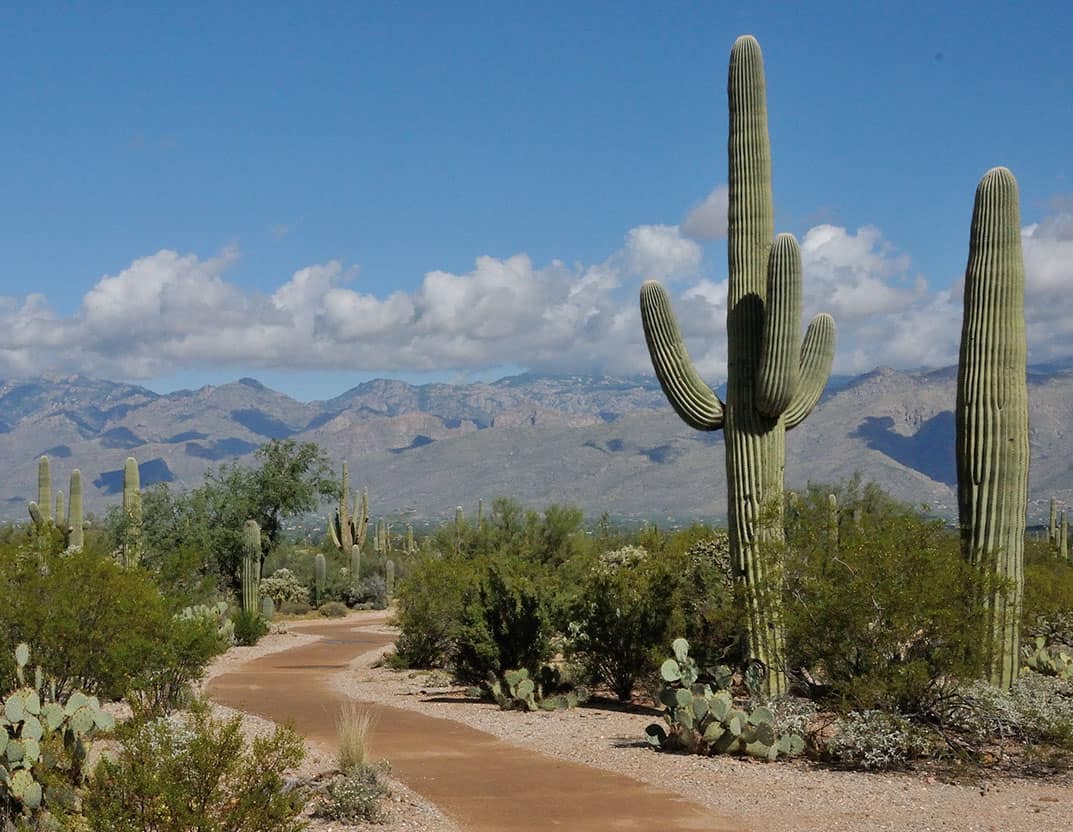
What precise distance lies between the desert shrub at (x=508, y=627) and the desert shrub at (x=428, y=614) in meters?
3.62

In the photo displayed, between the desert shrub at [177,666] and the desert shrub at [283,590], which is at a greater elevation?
the desert shrub at [177,666]

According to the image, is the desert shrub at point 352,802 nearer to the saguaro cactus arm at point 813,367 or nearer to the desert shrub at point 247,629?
the saguaro cactus arm at point 813,367

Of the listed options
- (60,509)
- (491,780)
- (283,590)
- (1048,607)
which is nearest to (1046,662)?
(1048,607)

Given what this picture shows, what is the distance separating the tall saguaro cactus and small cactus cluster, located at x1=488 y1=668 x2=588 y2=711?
3168 millimetres

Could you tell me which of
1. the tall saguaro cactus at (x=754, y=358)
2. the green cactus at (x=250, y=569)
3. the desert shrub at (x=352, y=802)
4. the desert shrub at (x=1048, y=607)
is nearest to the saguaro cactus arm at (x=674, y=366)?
the tall saguaro cactus at (x=754, y=358)

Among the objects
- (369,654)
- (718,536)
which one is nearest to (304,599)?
(369,654)

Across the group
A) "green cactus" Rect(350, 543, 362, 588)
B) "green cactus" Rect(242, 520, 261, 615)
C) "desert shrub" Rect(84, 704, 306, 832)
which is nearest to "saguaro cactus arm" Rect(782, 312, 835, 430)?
"desert shrub" Rect(84, 704, 306, 832)

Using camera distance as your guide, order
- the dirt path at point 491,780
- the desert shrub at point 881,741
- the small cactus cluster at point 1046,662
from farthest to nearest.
→ 1. the small cactus cluster at point 1046,662
2. the desert shrub at point 881,741
3. the dirt path at point 491,780

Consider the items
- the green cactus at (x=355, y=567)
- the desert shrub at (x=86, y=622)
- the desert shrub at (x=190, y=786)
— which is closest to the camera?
the desert shrub at (x=190, y=786)

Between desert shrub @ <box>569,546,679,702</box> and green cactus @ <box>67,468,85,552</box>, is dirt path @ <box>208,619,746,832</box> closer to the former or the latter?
desert shrub @ <box>569,546,679,702</box>

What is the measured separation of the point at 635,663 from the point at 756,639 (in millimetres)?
3137

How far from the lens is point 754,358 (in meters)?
16.1

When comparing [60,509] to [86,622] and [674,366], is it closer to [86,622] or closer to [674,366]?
[86,622]

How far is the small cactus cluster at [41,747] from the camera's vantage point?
367 inches
